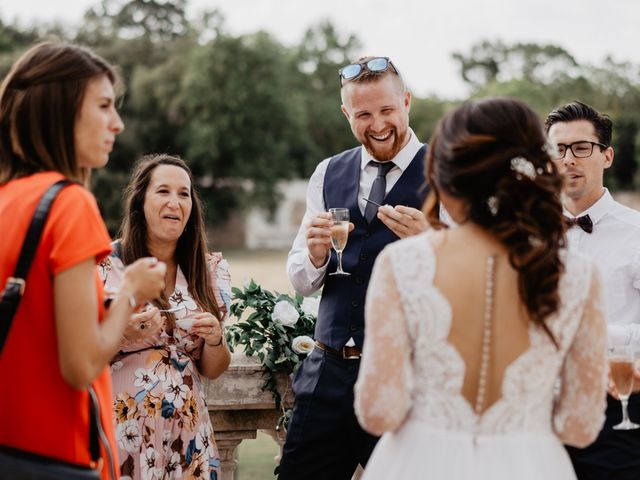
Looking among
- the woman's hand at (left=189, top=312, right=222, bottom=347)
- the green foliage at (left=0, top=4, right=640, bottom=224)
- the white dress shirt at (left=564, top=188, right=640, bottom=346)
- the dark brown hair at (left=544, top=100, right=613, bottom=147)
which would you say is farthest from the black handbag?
the green foliage at (left=0, top=4, right=640, bottom=224)

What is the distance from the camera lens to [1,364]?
2.12 meters

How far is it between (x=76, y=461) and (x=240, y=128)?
35.4 metres

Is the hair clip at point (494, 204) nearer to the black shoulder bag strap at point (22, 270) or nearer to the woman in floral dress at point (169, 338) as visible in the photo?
the black shoulder bag strap at point (22, 270)

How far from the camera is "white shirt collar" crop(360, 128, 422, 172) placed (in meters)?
3.51

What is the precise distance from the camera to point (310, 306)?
13.2ft

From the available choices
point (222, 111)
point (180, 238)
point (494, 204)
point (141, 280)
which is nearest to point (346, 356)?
point (180, 238)

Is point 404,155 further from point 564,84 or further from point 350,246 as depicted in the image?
point 564,84

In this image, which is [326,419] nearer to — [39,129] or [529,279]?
[529,279]

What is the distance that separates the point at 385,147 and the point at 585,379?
5.39 feet

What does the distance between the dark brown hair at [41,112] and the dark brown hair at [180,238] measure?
1333 mm

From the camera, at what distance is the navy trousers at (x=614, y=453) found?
3.03 m

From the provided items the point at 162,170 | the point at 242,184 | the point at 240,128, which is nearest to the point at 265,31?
the point at 240,128

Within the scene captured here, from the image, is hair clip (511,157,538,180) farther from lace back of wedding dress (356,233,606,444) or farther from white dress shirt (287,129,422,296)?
white dress shirt (287,129,422,296)

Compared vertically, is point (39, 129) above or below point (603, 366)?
above
